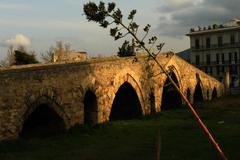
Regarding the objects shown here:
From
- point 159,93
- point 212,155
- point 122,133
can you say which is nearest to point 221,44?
point 159,93

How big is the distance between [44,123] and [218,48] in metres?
58.0

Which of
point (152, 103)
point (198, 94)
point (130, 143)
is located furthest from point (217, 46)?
point (130, 143)

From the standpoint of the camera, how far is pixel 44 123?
81.4 ft

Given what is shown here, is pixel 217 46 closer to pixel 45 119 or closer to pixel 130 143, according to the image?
pixel 45 119

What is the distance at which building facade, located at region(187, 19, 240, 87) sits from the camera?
7562 centimetres

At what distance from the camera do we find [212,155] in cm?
1683

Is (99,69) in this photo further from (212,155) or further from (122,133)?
(212,155)

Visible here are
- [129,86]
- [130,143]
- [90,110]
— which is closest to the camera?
[130,143]

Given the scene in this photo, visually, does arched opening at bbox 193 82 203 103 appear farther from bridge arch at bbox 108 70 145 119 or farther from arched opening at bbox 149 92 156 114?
bridge arch at bbox 108 70 145 119

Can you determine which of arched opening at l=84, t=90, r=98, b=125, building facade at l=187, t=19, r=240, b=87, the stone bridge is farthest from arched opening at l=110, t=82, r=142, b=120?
building facade at l=187, t=19, r=240, b=87

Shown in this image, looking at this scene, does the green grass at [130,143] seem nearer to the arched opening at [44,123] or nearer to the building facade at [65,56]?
the arched opening at [44,123]

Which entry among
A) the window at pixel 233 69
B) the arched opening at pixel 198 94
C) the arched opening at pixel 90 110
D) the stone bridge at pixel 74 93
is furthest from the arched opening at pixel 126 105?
the window at pixel 233 69

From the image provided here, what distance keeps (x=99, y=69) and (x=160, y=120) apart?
6207mm

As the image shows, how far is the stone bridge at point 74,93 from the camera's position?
20078mm
